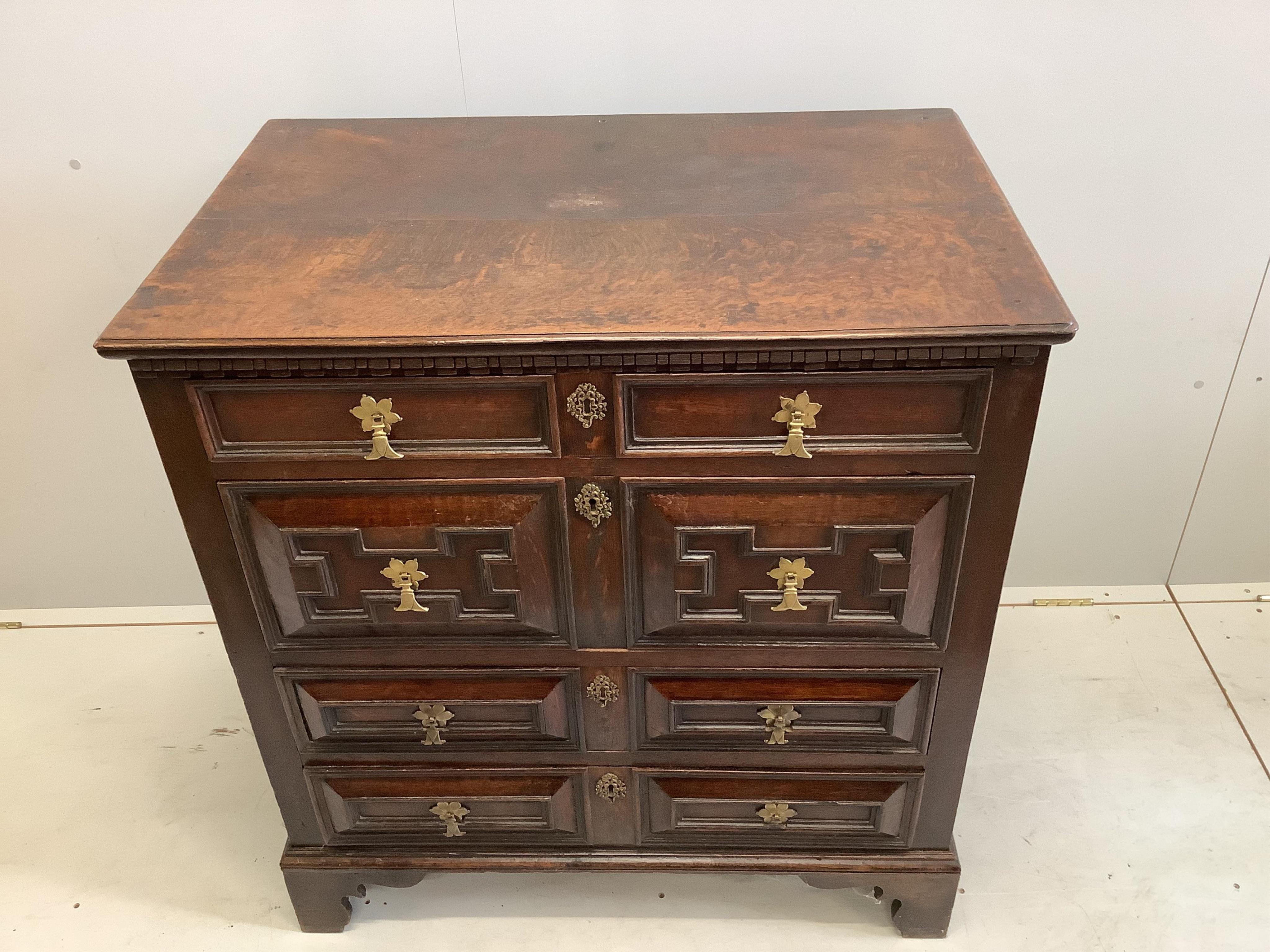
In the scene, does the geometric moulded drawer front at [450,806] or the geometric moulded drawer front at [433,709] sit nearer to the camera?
the geometric moulded drawer front at [433,709]

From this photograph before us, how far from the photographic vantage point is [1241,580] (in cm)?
229

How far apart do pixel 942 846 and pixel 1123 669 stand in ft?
2.46

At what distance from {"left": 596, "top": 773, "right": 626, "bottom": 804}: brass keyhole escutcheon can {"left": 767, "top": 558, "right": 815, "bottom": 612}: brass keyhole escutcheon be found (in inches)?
16.1

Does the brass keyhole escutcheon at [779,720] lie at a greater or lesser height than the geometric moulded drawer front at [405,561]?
lesser

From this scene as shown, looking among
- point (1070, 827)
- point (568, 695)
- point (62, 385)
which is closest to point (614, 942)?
point (568, 695)

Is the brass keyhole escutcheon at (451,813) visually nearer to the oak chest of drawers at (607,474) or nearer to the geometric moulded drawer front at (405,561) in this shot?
the oak chest of drawers at (607,474)

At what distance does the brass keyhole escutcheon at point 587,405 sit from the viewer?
3.88 ft

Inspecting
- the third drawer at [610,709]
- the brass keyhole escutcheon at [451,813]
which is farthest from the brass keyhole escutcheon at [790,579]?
the brass keyhole escutcheon at [451,813]

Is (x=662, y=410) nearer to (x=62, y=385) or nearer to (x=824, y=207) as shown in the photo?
(x=824, y=207)

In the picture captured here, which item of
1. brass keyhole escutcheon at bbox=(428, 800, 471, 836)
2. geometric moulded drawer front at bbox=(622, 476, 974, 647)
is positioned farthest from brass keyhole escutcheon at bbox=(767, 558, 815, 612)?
brass keyhole escutcheon at bbox=(428, 800, 471, 836)

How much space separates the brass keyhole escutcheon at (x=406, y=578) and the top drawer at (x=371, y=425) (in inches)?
6.5

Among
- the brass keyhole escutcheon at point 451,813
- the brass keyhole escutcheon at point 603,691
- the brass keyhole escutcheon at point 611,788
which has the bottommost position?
the brass keyhole escutcheon at point 451,813

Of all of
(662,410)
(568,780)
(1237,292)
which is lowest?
(568,780)

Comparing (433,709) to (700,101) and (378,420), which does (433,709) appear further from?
(700,101)
